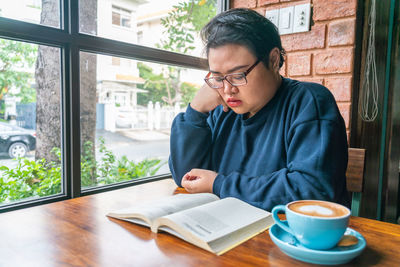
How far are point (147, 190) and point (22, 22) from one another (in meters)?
0.66

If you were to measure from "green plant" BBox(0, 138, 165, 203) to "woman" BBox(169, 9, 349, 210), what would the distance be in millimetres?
411

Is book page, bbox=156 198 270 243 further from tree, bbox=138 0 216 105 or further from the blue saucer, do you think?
tree, bbox=138 0 216 105

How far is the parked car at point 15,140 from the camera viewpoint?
42.3 inches

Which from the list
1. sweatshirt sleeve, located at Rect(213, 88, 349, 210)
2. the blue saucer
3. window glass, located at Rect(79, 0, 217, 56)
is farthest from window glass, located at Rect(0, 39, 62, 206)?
the blue saucer

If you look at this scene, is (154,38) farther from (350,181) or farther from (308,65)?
(350,181)

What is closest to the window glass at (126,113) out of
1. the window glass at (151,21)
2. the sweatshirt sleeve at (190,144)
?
the window glass at (151,21)

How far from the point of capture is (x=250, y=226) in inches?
24.3

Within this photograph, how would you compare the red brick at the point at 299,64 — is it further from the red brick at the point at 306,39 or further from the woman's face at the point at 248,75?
the woman's face at the point at 248,75

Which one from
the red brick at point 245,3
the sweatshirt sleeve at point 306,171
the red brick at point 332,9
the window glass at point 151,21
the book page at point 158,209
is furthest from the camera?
the red brick at point 245,3

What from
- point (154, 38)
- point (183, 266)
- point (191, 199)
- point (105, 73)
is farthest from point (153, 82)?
point (183, 266)

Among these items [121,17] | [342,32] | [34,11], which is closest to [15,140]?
[34,11]

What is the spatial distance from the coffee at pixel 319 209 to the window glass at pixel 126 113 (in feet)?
3.09

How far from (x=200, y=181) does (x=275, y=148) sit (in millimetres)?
252

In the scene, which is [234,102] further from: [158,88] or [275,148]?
[158,88]
